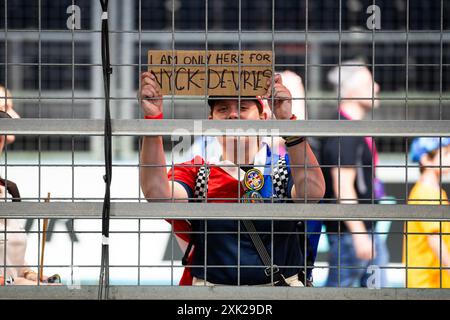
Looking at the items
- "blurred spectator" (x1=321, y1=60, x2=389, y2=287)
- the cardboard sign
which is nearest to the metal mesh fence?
"blurred spectator" (x1=321, y1=60, x2=389, y2=287)

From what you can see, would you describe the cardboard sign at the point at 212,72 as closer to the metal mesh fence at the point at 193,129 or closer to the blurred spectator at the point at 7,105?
the metal mesh fence at the point at 193,129

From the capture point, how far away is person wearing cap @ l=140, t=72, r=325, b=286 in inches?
107

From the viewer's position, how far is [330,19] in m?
9.16

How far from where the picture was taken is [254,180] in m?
2.79

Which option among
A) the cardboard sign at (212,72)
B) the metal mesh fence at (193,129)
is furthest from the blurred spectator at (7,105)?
the cardboard sign at (212,72)

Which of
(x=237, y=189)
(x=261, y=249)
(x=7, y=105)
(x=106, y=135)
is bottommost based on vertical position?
(x=261, y=249)

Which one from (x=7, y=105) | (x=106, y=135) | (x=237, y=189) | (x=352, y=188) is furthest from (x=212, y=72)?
(x=352, y=188)

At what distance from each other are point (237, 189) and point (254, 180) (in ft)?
0.45

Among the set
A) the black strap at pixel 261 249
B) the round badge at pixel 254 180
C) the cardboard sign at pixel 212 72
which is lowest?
the black strap at pixel 261 249

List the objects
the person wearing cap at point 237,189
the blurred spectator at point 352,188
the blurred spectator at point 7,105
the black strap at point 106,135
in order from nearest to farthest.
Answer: the black strap at point 106,135, the blurred spectator at point 7,105, the person wearing cap at point 237,189, the blurred spectator at point 352,188

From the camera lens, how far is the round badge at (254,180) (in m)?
2.79

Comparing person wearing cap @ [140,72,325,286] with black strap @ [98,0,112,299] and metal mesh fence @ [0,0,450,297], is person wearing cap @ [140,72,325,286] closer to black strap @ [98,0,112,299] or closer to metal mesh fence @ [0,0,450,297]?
metal mesh fence @ [0,0,450,297]

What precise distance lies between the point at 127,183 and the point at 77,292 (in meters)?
4.80

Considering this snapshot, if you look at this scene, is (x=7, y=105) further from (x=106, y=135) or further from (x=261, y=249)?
(x=261, y=249)
